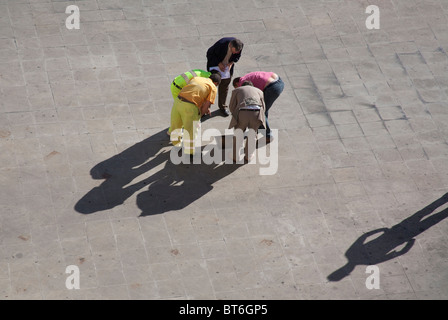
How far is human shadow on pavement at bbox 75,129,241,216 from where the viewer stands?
1187 centimetres

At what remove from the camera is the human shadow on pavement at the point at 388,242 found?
37.2 feet

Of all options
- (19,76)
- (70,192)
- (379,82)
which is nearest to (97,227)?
(70,192)

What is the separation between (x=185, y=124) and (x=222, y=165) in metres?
1.00

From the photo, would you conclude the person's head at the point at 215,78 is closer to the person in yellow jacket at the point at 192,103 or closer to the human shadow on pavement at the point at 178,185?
the person in yellow jacket at the point at 192,103

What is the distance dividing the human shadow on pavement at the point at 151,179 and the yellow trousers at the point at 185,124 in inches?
11.5

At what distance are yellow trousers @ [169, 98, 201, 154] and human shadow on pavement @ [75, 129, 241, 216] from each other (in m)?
0.29

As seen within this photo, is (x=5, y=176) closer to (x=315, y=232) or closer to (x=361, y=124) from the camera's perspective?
(x=315, y=232)

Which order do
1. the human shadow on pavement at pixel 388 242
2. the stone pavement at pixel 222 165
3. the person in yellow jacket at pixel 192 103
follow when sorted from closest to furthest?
the stone pavement at pixel 222 165
the human shadow on pavement at pixel 388 242
the person in yellow jacket at pixel 192 103

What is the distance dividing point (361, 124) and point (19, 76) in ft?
20.6

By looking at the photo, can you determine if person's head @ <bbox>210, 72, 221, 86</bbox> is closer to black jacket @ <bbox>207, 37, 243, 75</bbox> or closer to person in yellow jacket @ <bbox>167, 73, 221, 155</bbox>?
person in yellow jacket @ <bbox>167, 73, 221, 155</bbox>

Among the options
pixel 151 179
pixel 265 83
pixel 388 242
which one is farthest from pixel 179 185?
pixel 388 242

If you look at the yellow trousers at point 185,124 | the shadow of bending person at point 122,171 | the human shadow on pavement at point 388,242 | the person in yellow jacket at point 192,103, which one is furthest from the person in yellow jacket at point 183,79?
the human shadow on pavement at point 388,242

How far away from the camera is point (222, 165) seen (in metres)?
12.7

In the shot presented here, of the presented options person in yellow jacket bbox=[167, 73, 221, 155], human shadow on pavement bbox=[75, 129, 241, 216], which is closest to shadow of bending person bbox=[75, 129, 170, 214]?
human shadow on pavement bbox=[75, 129, 241, 216]
